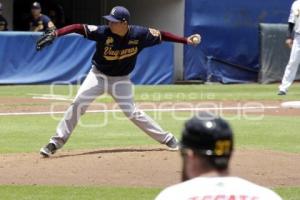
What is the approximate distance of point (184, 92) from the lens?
20156mm

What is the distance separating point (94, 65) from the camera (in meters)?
9.68

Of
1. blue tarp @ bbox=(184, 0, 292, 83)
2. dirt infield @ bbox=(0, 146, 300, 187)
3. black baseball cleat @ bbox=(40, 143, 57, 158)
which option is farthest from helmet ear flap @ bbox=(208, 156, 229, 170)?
blue tarp @ bbox=(184, 0, 292, 83)

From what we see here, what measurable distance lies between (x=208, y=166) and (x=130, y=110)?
6.49 meters

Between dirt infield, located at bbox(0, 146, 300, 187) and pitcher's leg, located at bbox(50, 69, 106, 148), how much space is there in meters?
0.28

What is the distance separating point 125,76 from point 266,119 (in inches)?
199

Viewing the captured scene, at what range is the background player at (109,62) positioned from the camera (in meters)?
9.45

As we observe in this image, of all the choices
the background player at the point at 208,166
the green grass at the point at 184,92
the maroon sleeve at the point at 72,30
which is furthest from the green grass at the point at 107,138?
the background player at the point at 208,166

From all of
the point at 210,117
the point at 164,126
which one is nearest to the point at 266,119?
the point at 164,126

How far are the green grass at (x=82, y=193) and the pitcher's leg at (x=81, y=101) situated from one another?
1.94m

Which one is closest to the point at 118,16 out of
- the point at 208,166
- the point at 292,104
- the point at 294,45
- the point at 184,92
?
the point at 208,166

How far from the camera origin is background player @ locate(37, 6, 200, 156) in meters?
9.45

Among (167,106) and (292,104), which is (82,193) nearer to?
(167,106)

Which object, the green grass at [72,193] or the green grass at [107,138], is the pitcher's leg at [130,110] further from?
the green grass at [72,193]

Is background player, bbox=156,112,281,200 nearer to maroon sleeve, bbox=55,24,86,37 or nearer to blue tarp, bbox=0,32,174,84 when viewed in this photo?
maroon sleeve, bbox=55,24,86,37
